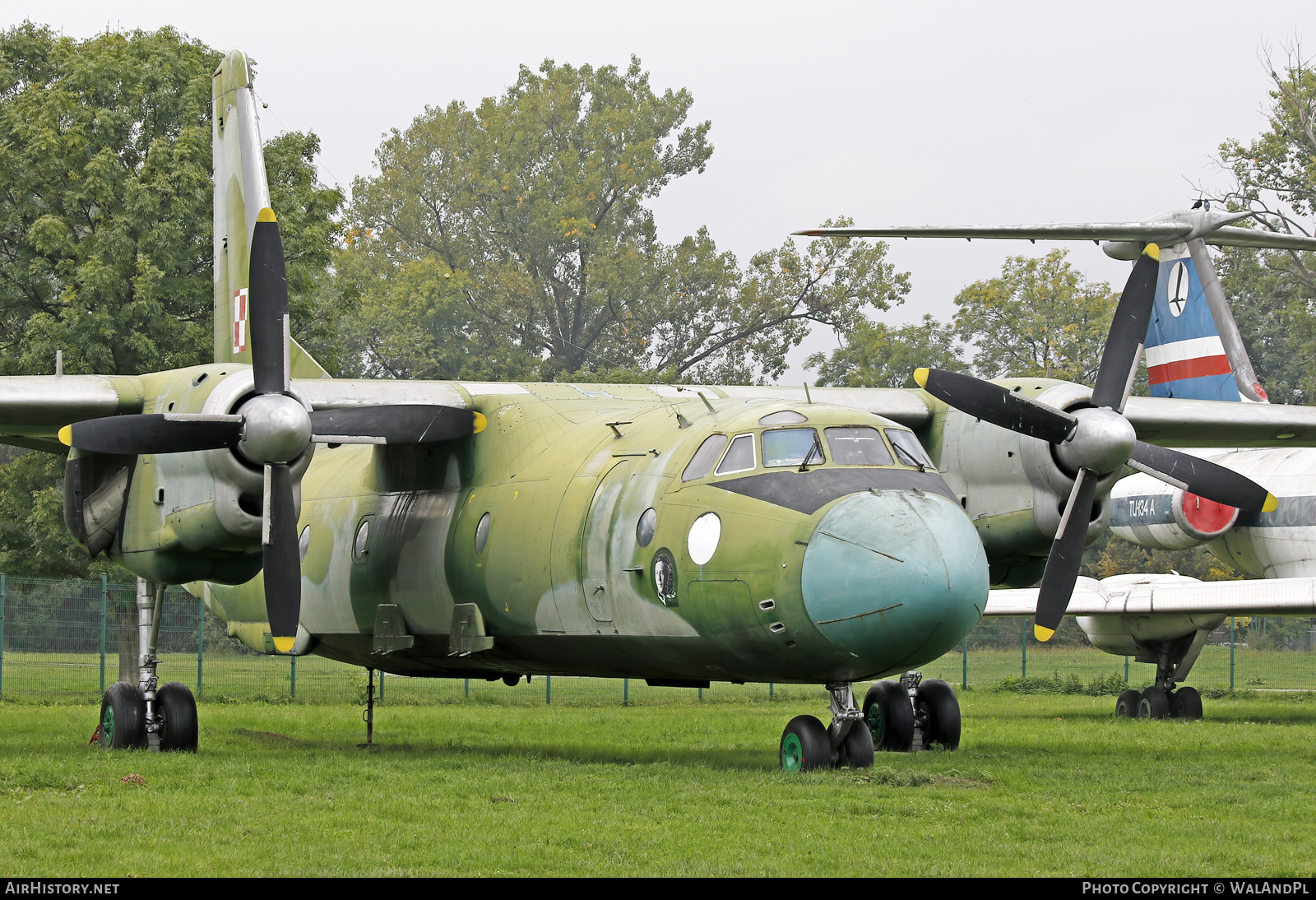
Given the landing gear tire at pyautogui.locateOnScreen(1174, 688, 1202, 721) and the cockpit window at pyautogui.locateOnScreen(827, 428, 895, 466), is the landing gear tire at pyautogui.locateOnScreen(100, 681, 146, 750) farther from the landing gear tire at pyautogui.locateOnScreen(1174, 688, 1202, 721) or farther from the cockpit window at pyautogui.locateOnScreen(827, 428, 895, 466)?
the landing gear tire at pyautogui.locateOnScreen(1174, 688, 1202, 721)

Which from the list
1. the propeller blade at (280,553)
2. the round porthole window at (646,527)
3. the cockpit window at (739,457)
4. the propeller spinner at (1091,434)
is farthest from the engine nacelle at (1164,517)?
the propeller blade at (280,553)

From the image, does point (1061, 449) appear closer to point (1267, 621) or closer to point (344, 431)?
point (344, 431)

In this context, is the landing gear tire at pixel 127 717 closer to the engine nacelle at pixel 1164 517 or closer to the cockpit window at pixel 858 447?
the cockpit window at pixel 858 447

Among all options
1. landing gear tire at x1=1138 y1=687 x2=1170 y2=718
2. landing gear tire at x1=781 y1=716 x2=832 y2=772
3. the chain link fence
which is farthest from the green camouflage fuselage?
landing gear tire at x1=1138 y1=687 x2=1170 y2=718

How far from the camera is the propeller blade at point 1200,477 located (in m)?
14.9

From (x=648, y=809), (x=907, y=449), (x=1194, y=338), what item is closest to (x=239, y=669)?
(x=1194, y=338)

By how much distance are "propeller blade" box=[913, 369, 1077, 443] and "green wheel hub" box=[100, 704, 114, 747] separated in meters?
9.10

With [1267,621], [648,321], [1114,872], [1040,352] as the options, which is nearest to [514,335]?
[648,321]

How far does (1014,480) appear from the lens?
14.7 meters

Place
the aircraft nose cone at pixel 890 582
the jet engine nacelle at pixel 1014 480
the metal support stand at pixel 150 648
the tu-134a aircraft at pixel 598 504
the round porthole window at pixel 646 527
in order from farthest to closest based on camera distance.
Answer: the metal support stand at pixel 150 648 → the jet engine nacelle at pixel 1014 480 → the round porthole window at pixel 646 527 → the tu-134a aircraft at pixel 598 504 → the aircraft nose cone at pixel 890 582

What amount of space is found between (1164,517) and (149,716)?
15.7 meters

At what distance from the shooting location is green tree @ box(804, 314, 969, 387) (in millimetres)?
53562

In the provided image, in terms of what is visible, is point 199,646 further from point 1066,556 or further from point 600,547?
point 1066,556

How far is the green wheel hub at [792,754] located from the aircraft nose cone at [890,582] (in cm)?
132
